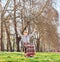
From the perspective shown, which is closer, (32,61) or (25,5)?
(32,61)

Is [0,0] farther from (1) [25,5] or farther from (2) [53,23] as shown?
(2) [53,23]

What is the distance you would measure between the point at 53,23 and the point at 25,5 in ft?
36.4

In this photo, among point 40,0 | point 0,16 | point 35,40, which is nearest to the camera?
point 0,16

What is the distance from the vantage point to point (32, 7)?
1038 inches

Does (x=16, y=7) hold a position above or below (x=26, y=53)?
above

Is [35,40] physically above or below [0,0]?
below

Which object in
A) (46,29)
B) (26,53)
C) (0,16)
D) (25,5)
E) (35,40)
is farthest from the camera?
(35,40)

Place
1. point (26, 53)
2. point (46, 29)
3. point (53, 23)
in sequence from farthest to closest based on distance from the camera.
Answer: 1. point (53, 23)
2. point (46, 29)
3. point (26, 53)

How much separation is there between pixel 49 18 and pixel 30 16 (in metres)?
6.21

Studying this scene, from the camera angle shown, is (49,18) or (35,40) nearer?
(49,18)

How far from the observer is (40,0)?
2783 centimetres

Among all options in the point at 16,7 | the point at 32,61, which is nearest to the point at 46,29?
the point at 16,7

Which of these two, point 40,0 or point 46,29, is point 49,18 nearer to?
point 46,29

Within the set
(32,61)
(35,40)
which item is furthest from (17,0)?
(35,40)
